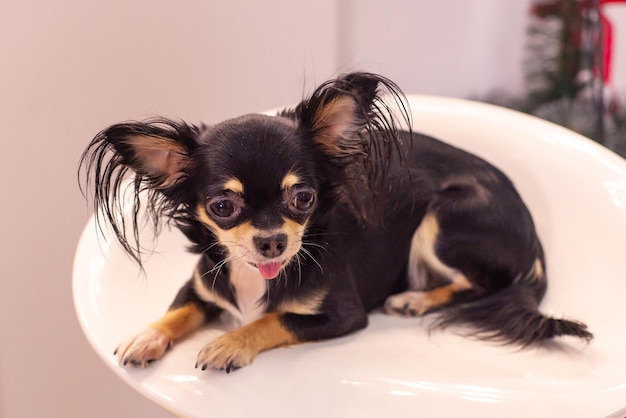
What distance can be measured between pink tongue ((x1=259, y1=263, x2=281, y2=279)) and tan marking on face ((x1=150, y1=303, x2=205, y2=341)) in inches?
8.1

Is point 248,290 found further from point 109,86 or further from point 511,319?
point 109,86

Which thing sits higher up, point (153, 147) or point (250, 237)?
point (153, 147)

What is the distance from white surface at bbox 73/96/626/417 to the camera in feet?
3.78

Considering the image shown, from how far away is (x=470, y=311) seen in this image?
58.1 inches

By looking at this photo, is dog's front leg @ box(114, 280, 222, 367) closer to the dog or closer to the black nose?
the dog

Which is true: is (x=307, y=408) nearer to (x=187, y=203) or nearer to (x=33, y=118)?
A: (x=187, y=203)

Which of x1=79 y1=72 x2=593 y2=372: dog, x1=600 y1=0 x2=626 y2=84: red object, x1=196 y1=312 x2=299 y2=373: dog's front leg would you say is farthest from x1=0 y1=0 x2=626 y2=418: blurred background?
x1=196 y1=312 x2=299 y2=373: dog's front leg

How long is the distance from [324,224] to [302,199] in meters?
0.15

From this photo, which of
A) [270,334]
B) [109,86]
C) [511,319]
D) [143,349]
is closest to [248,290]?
[270,334]

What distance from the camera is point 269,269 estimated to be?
47.1 inches

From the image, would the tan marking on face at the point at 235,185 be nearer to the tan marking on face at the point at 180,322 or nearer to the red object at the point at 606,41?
the tan marking on face at the point at 180,322

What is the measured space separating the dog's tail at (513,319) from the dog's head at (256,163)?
1.27ft

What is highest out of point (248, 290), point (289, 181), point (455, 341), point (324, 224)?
point (289, 181)

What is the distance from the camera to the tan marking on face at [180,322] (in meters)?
1.29
